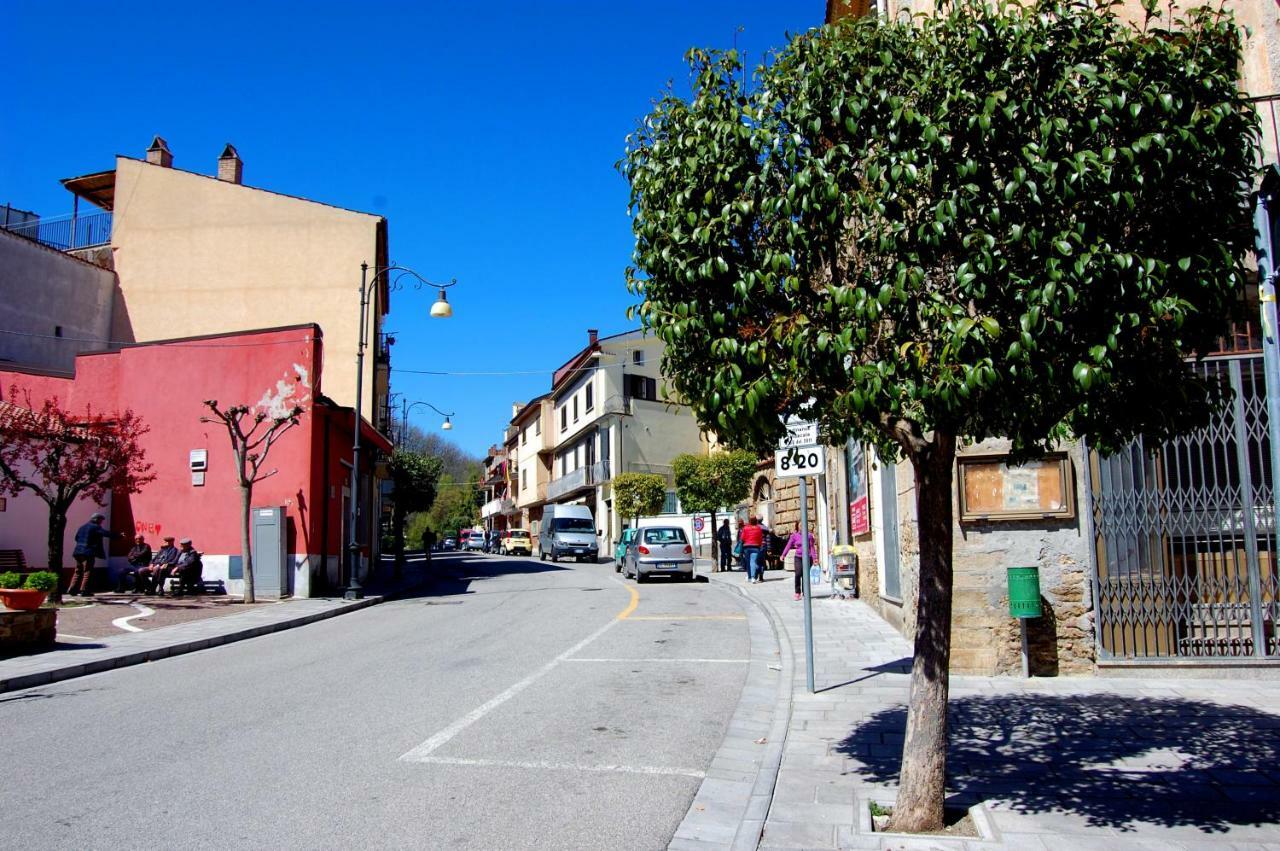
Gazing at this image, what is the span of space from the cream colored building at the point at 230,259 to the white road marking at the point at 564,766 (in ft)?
80.6

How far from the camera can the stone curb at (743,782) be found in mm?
4762

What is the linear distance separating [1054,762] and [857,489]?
10800mm

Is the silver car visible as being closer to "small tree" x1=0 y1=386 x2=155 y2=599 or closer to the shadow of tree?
"small tree" x1=0 y1=386 x2=155 y2=599

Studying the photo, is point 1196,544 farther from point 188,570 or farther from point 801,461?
point 188,570

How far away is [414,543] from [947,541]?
7552cm

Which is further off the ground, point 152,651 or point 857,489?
point 857,489

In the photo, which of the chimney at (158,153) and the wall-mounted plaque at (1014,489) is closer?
the wall-mounted plaque at (1014,489)

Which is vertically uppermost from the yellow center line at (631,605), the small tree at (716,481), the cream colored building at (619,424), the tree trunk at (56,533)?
the cream colored building at (619,424)

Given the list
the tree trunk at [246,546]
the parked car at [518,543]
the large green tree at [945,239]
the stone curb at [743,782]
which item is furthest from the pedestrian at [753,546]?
the parked car at [518,543]

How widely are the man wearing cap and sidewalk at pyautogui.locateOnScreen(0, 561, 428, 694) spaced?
8.93 feet

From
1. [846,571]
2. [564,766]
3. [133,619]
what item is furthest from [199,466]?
[564,766]

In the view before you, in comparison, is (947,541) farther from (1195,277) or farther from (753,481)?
(753,481)

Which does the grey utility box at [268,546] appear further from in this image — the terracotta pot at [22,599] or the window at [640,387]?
the window at [640,387]

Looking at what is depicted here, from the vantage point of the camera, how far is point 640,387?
48719 millimetres
